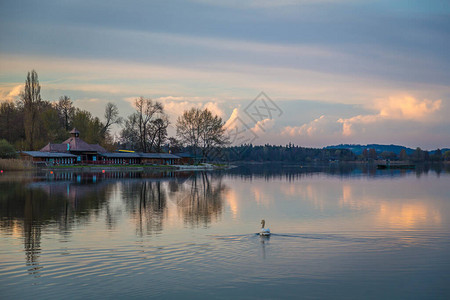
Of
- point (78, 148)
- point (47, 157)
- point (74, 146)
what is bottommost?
point (47, 157)

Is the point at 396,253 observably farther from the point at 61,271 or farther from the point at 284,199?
the point at 284,199

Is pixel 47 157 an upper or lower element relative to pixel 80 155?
lower

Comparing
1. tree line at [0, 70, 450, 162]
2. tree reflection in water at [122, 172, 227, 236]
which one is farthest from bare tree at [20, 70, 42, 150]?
tree reflection in water at [122, 172, 227, 236]

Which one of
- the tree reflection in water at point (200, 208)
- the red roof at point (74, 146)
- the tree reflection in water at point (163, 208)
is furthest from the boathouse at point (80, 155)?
the tree reflection in water at point (200, 208)

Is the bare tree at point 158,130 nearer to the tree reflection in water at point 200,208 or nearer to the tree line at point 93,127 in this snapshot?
the tree line at point 93,127

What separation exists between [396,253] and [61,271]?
11.8 meters

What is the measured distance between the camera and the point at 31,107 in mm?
89000

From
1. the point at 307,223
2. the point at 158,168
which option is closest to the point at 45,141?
the point at 158,168

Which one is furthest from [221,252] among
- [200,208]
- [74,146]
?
[74,146]

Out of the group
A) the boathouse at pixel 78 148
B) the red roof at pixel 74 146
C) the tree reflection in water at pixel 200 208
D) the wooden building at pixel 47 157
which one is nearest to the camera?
the tree reflection in water at pixel 200 208

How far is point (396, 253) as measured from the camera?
1551 cm

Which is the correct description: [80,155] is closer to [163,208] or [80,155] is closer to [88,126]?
[88,126]

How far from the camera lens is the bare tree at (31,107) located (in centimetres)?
8881

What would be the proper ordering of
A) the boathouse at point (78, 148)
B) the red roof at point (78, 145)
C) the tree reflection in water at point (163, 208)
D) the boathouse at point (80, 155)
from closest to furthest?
the tree reflection in water at point (163, 208) < the boathouse at point (80, 155) < the boathouse at point (78, 148) < the red roof at point (78, 145)
